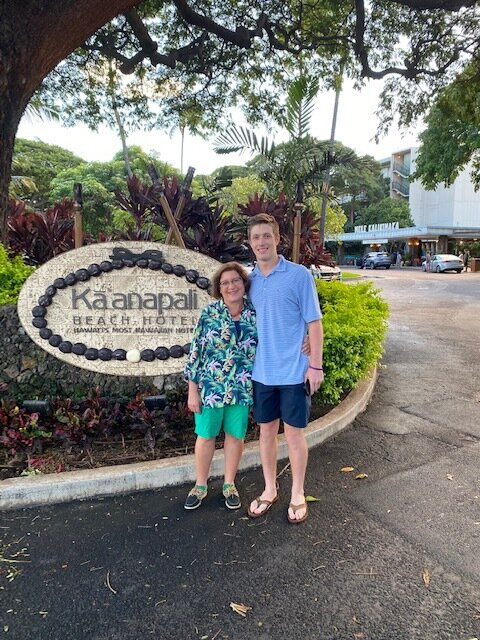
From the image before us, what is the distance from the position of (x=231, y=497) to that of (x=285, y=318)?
3.85 feet

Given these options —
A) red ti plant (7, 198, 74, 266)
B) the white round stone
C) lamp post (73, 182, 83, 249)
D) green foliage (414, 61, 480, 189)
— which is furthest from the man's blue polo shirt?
green foliage (414, 61, 480, 189)

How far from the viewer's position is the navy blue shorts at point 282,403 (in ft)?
8.83

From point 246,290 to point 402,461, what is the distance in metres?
1.85

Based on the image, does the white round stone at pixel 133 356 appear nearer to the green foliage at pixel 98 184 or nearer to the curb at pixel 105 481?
the curb at pixel 105 481

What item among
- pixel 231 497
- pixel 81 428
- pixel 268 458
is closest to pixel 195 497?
pixel 231 497

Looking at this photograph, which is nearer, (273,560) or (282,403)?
(273,560)

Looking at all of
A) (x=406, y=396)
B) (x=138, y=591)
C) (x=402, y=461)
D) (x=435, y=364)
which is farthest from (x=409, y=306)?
(x=138, y=591)

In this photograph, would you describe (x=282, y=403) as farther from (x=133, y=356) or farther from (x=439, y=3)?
(x=439, y=3)

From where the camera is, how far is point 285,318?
262 centimetres

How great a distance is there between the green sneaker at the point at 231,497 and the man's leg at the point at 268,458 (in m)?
0.09

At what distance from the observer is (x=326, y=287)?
21.1 feet

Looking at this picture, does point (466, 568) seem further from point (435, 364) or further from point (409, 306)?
point (409, 306)

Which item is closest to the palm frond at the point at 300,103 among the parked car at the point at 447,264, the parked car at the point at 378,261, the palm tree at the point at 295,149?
the palm tree at the point at 295,149

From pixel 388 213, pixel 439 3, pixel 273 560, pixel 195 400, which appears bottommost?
pixel 273 560
